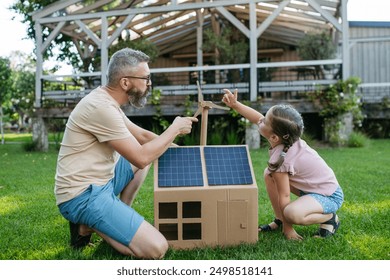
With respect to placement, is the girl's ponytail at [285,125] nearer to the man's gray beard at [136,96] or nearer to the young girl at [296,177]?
the young girl at [296,177]

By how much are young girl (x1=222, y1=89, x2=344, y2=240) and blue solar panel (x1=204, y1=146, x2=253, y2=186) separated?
17 cm

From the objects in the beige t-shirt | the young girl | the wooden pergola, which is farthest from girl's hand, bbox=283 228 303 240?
the wooden pergola

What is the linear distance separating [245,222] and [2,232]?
5.86 ft

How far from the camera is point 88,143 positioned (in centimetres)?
289

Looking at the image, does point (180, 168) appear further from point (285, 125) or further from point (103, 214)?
point (285, 125)

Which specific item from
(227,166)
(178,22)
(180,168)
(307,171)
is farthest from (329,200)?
(178,22)

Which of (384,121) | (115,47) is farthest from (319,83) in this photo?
(115,47)

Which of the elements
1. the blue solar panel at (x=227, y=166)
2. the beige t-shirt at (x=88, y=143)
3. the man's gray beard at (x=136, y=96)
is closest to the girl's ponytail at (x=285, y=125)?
the blue solar panel at (x=227, y=166)

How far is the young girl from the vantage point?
10.0ft

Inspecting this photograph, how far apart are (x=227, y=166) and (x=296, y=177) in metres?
0.48

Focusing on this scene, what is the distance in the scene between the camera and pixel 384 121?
42.3ft

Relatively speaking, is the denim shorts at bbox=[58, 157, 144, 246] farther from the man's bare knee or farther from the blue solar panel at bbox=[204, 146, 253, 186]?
the blue solar panel at bbox=[204, 146, 253, 186]

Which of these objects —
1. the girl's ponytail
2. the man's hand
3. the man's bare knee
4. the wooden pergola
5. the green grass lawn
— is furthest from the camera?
the wooden pergola

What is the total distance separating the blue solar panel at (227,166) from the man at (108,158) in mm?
281
